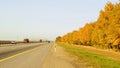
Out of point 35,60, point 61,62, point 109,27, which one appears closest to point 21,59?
point 35,60

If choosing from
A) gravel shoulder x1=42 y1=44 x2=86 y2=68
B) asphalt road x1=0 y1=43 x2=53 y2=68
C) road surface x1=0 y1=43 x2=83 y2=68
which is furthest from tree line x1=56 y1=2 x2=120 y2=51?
gravel shoulder x1=42 y1=44 x2=86 y2=68

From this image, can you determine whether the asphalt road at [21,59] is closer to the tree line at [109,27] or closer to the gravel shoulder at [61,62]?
the gravel shoulder at [61,62]

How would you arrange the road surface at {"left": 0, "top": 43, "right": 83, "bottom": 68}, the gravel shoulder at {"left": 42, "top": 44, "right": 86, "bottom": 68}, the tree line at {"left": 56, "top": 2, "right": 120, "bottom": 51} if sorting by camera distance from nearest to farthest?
1. the road surface at {"left": 0, "top": 43, "right": 83, "bottom": 68}
2. the gravel shoulder at {"left": 42, "top": 44, "right": 86, "bottom": 68}
3. the tree line at {"left": 56, "top": 2, "right": 120, "bottom": 51}

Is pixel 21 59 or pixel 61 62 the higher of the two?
pixel 21 59

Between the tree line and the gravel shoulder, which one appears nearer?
the gravel shoulder

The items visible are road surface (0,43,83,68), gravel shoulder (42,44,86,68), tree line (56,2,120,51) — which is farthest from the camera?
tree line (56,2,120,51)

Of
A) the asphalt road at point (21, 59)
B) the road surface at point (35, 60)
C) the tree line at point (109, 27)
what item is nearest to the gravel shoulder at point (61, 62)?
the road surface at point (35, 60)

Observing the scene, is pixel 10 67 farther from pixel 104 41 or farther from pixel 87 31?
pixel 87 31

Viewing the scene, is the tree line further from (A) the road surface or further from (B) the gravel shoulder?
(B) the gravel shoulder

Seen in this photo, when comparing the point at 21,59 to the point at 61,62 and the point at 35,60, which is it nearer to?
the point at 35,60

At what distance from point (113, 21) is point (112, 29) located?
1812 mm

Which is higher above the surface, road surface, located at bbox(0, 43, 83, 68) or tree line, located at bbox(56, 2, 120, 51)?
tree line, located at bbox(56, 2, 120, 51)

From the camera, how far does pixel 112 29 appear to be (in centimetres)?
4841

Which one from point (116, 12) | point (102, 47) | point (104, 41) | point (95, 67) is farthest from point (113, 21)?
point (95, 67)
